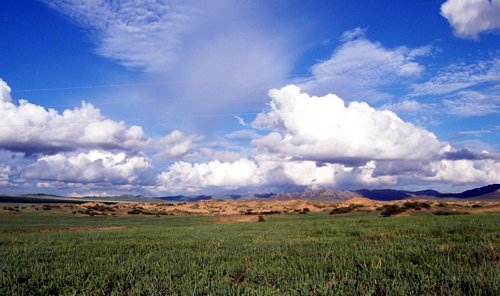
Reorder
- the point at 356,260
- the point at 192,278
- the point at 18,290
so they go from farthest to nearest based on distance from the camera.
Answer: the point at 356,260 → the point at 192,278 → the point at 18,290

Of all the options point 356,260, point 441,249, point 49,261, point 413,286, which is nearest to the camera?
point 413,286

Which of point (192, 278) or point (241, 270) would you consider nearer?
point (192, 278)

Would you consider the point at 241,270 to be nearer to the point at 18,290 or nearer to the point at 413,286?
the point at 413,286

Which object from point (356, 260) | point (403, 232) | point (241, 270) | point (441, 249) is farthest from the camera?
point (403, 232)

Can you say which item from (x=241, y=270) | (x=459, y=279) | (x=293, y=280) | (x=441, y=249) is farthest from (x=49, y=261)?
(x=441, y=249)

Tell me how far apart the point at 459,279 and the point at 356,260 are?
3846 millimetres

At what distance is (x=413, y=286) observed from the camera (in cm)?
752

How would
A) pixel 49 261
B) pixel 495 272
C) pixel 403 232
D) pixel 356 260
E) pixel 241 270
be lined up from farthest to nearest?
1. pixel 403 232
2. pixel 49 261
3. pixel 356 260
4. pixel 241 270
5. pixel 495 272

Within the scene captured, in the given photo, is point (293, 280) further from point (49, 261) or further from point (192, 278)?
point (49, 261)

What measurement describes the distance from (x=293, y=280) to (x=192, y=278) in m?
2.88

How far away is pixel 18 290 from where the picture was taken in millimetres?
8703

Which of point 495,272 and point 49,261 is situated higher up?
point 495,272

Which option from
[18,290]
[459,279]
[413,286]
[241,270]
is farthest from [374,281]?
[18,290]

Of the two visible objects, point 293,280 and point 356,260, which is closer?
point 293,280
